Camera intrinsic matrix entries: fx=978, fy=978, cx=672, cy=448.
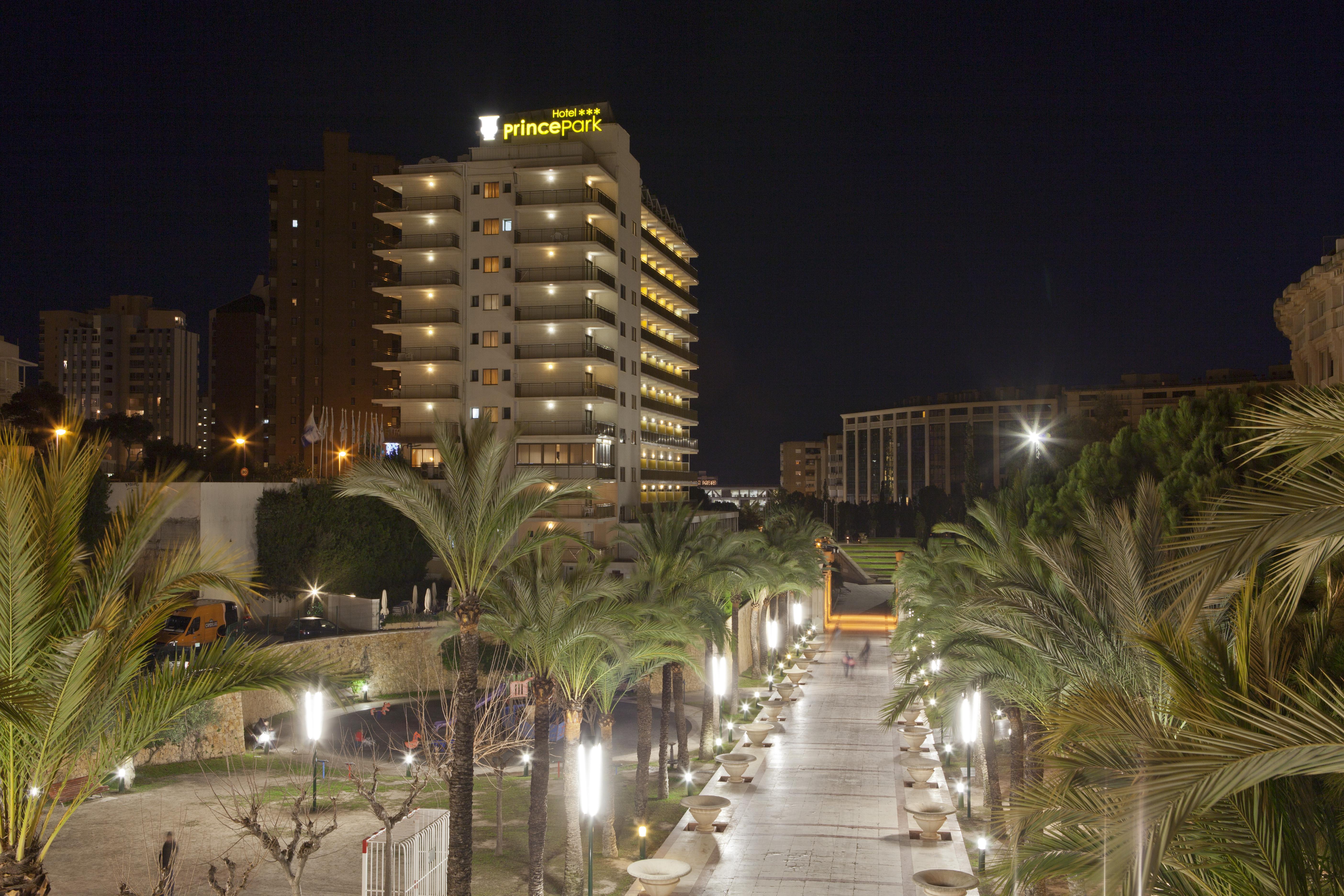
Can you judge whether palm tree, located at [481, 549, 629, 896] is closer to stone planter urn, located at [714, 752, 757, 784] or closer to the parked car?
stone planter urn, located at [714, 752, 757, 784]

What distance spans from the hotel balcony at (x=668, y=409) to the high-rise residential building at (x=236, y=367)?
55.2 metres

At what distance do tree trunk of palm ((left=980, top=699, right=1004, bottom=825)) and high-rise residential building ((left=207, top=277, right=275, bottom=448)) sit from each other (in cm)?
10134

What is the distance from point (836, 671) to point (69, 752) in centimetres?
4151

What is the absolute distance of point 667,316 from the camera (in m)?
75.8

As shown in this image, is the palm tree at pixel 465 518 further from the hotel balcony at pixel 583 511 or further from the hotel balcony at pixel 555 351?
the hotel balcony at pixel 555 351

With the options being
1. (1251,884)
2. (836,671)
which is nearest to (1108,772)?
(1251,884)

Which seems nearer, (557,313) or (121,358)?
(557,313)

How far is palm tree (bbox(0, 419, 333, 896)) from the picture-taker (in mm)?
7754

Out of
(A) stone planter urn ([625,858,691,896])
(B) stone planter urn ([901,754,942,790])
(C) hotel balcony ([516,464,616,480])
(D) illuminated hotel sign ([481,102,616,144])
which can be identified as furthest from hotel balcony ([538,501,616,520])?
(A) stone planter urn ([625,858,691,896])

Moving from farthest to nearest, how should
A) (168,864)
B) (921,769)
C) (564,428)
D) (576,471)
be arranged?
(564,428) < (576,471) < (921,769) < (168,864)

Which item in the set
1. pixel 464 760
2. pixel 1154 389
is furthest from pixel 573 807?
pixel 1154 389

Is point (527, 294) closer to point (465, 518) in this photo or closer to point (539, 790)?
point (539, 790)

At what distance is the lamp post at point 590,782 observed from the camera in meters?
17.7

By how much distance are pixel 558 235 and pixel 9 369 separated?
4071 cm
